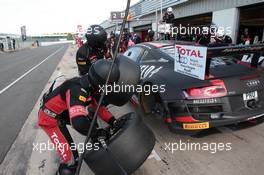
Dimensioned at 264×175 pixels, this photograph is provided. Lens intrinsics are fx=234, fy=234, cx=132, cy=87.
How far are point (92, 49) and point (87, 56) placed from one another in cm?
17

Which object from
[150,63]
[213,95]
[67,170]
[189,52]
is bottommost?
[67,170]

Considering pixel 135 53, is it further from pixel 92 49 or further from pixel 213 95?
pixel 213 95

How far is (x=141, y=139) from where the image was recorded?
1939mm

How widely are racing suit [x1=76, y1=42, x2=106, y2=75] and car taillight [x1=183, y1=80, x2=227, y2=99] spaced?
1.73 m

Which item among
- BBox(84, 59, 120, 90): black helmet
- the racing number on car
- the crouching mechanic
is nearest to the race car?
the racing number on car

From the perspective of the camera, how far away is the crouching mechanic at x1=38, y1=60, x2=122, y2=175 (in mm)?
1875

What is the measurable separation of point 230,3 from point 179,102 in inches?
373

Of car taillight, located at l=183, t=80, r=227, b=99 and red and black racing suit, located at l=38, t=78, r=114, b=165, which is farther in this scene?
car taillight, located at l=183, t=80, r=227, b=99

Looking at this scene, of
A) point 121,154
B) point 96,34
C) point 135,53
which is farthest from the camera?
point 135,53

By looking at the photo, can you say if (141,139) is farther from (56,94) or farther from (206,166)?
(206,166)

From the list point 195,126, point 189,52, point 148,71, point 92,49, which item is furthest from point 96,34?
point 195,126

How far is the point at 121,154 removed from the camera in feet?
6.04

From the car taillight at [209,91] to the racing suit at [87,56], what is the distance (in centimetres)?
173

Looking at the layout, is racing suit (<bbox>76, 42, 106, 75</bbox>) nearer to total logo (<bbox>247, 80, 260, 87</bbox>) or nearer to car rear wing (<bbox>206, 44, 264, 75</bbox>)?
car rear wing (<bbox>206, 44, 264, 75</bbox>)
